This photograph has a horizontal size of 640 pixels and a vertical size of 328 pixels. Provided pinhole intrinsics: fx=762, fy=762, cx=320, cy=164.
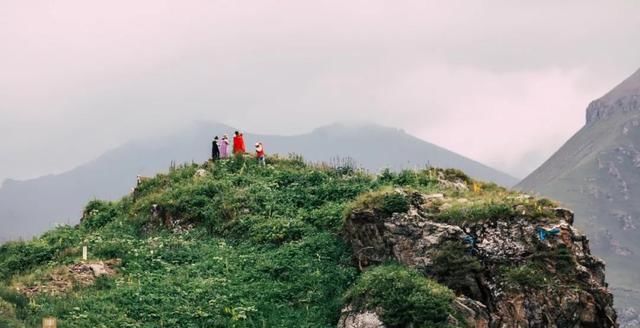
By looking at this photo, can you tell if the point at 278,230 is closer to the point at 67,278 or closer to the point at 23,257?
the point at 67,278

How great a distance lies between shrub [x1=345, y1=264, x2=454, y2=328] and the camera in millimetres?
17812

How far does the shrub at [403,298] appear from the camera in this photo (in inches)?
701

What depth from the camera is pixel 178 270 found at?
2258 centimetres

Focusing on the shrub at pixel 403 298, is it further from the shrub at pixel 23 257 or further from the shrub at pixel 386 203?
the shrub at pixel 23 257

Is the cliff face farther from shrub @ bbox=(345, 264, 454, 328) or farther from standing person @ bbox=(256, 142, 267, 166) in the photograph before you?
standing person @ bbox=(256, 142, 267, 166)

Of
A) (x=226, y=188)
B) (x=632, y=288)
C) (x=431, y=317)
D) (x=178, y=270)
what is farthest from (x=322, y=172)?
(x=632, y=288)

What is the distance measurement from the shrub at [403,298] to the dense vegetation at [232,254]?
3 centimetres

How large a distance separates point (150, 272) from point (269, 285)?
404 centimetres

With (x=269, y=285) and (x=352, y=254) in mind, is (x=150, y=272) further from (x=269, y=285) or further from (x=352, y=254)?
(x=352, y=254)

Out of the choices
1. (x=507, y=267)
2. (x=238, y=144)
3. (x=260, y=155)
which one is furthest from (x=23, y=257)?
(x=507, y=267)

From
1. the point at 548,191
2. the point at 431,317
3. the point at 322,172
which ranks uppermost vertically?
the point at 548,191

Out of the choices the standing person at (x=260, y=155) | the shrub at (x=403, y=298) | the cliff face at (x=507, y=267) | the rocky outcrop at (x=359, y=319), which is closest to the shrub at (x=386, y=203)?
the cliff face at (x=507, y=267)

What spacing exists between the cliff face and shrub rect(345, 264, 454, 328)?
0.28 m

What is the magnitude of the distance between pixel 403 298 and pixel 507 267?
3.11 m
